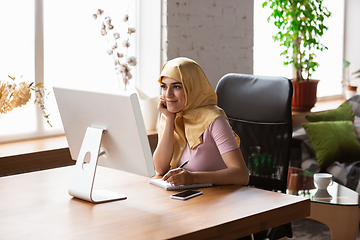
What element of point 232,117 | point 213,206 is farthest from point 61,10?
point 213,206

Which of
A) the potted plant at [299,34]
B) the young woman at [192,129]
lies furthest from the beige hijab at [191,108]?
the potted plant at [299,34]

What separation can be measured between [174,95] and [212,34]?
5.23ft

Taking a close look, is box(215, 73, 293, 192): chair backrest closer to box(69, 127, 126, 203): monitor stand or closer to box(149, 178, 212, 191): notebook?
box(149, 178, 212, 191): notebook

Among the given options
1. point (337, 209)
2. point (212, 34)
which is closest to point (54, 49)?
point (212, 34)

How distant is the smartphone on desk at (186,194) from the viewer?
164 cm

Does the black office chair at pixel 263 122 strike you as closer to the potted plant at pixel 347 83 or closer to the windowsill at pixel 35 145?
the windowsill at pixel 35 145

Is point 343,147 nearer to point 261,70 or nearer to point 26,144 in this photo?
point 261,70

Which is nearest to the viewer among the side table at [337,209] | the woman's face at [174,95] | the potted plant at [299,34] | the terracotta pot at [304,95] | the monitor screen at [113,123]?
the monitor screen at [113,123]

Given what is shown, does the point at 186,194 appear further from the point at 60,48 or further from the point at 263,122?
the point at 60,48

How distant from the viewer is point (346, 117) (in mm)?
3805

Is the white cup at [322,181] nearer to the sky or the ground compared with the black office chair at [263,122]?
nearer to the ground

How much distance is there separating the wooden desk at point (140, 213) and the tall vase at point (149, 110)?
1326mm

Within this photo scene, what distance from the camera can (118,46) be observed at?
3365 mm

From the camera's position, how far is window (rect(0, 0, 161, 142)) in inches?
114
